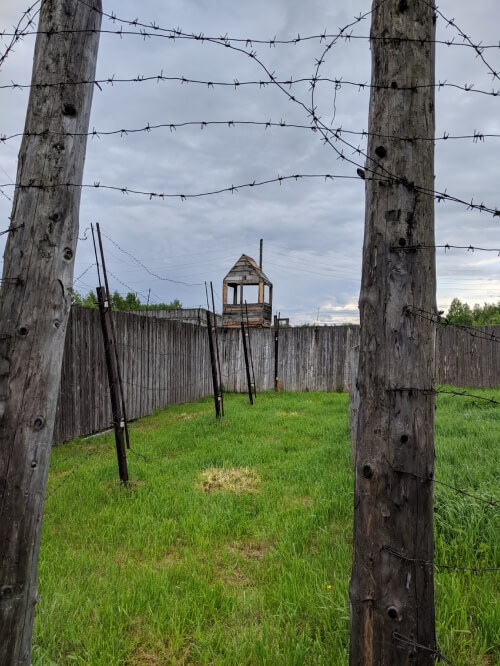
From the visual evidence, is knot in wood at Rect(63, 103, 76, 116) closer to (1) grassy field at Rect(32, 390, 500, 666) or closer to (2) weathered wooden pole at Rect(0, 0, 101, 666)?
(2) weathered wooden pole at Rect(0, 0, 101, 666)

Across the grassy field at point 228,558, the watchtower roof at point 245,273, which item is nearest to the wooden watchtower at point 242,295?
the watchtower roof at point 245,273

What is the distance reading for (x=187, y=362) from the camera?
14.0 metres

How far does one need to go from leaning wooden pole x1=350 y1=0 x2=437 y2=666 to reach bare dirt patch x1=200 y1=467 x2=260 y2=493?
339 cm

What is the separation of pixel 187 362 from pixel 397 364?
1226 cm

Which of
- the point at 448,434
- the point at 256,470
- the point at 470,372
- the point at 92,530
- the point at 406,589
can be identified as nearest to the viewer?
the point at 406,589

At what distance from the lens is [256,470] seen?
6012 mm

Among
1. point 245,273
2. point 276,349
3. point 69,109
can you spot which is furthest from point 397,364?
point 245,273

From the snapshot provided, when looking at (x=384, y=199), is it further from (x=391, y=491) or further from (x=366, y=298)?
(x=391, y=491)

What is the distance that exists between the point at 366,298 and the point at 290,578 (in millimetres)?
2322

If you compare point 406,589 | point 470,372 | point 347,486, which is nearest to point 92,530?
point 347,486

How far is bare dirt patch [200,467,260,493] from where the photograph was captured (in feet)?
17.5

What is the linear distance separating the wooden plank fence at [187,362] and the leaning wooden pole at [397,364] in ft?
22.4

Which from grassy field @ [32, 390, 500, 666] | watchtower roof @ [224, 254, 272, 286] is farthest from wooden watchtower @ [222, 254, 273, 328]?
grassy field @ [32, 390, 500, 666]

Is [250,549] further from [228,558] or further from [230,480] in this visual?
[230,480]
